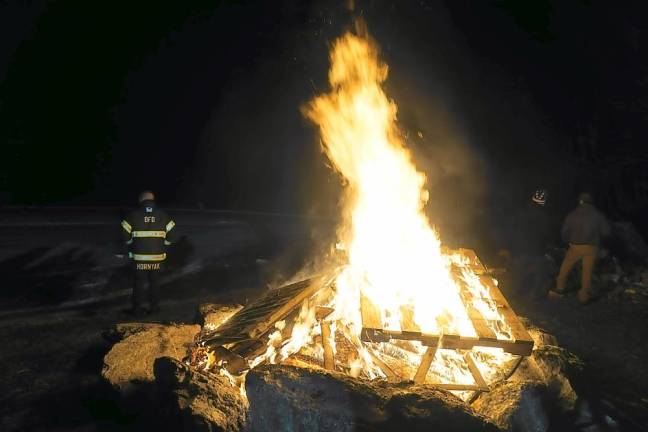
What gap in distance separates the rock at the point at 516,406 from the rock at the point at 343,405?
44 centimetres

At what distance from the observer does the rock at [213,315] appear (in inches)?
209

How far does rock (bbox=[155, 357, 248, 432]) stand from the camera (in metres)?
3.38

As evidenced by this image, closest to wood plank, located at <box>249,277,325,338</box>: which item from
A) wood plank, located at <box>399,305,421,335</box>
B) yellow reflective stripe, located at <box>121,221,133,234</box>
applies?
wood plank, located at <box>399,305,421,335</box>

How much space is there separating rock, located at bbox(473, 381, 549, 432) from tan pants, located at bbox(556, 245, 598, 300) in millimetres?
5229

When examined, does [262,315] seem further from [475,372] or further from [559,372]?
[559,372]

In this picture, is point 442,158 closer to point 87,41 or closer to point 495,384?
point 495,384

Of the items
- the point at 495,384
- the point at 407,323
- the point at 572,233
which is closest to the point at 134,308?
the point at 407,323

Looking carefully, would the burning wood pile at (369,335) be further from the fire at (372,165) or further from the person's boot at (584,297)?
the person's boot at (584,297)

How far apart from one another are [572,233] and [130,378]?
26.9 ft

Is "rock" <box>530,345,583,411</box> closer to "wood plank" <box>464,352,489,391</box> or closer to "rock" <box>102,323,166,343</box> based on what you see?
"wood plank" <box>464,352,489,391</box>

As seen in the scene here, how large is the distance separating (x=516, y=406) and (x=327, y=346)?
1.79m

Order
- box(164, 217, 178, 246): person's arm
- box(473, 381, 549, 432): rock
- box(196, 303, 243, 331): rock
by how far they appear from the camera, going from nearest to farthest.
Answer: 1. box(473, 381, 549, 432): rock
2. box(196, 303, 243, 331): rock
3. box(164, 217, 178, 246): person's arm

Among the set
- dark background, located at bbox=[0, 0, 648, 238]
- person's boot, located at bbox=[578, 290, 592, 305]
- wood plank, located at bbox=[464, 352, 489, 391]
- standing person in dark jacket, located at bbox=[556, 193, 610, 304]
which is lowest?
wood plank, located at bbox=[464, 352, 489, 391]

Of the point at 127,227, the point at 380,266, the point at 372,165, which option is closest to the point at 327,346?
the point at 380,266
